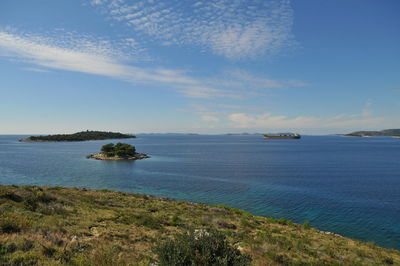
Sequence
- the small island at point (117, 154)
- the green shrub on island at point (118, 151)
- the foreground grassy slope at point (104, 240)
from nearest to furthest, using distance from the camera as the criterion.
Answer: the foreground grassy slope at point (104, 240)
the small island at point (117, 154)
the green shrub on island at point (118, 151)

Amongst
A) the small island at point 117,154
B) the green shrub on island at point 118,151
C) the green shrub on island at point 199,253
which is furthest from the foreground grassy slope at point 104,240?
the green shrub on island at point 118,151

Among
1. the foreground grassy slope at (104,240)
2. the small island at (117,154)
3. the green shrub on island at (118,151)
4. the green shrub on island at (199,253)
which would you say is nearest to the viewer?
the green shrub on island at (199,253)

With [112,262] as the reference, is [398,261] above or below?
below

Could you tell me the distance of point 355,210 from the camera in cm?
3262

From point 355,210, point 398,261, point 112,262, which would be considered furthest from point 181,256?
point 355,210

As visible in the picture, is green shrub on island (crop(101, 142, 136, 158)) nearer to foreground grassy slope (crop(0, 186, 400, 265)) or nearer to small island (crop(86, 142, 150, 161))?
small island (crop(86, 142, 150, 161))

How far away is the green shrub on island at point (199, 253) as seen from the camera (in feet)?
23.9

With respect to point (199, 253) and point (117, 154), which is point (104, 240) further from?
point (117, 154)

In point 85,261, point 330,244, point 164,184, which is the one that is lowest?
point 164,184

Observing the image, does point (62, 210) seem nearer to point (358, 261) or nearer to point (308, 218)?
point (358, 261)

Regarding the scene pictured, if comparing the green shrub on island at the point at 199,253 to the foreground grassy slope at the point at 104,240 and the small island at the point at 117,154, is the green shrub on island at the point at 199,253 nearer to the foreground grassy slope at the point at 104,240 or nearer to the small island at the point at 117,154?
the foreground grassy slope at the point at 104,240

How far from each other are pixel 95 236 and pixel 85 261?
462cm

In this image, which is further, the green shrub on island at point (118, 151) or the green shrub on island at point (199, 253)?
the green shrub on island at point (118, 151)

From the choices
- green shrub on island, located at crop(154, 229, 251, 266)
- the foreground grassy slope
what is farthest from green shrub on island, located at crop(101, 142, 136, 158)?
green shrub on island, located at crop(154, 229, 251, 266)
